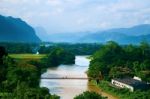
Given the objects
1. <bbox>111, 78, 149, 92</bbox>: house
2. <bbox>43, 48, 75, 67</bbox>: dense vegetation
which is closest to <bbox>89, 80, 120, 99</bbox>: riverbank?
<bbox>111, 78, 149, 92</bbox>: house

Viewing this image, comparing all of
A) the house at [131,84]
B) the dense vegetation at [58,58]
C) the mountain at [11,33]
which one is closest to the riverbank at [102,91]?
the house at [131,84]

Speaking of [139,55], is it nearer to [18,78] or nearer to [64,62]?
[64,62]

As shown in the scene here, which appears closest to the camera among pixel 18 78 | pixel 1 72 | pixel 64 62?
pixel 18 78

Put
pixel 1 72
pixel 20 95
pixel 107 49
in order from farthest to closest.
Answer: pixel 107 49, pixel 1 72, pixel 20 95

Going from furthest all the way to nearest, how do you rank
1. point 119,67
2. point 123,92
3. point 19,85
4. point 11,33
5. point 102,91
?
point 11,33, point 119,67, point 102,91, point 123,92, point 19,85

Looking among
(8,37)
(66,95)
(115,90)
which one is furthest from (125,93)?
(8,37)

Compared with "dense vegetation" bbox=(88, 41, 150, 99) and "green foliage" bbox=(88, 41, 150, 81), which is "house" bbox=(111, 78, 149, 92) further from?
"green foliage" bbox=(88, 41, 150, 81)

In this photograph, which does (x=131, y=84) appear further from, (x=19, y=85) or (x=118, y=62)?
(x=118, y=62)

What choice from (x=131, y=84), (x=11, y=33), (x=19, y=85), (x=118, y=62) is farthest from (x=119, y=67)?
(x=11, y=33)
